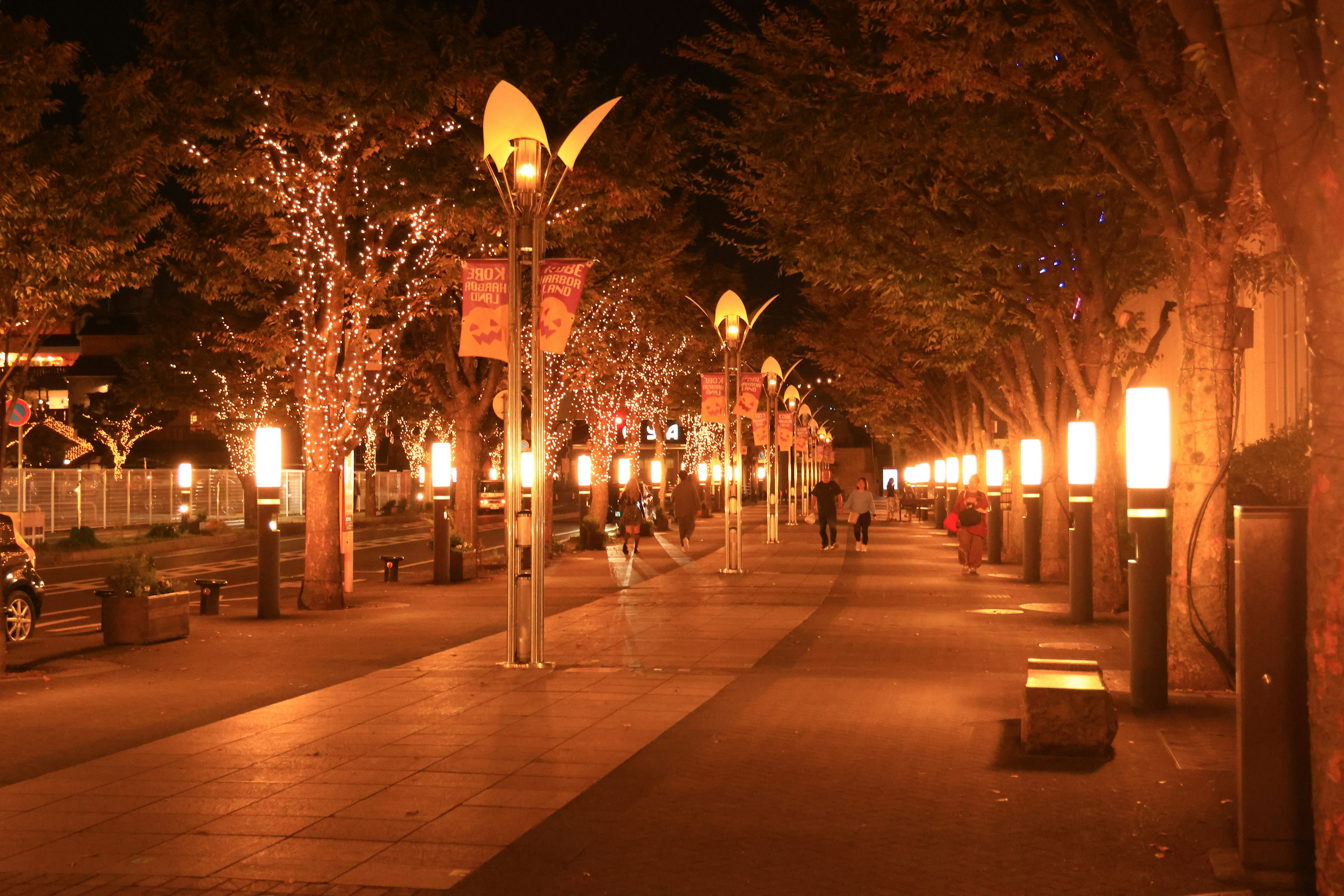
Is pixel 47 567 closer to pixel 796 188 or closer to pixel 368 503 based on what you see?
pixel 796 188

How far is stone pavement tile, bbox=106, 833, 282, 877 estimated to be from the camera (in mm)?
6230

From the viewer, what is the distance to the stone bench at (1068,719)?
8.72m

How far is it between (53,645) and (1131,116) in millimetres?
13312

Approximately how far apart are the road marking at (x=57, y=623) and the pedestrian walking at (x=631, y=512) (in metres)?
14.4

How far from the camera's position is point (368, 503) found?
6581 centimetres

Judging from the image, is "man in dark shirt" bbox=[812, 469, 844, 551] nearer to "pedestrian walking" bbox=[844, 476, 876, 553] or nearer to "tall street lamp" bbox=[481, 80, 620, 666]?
"pedestrian walking" bbox=[844, 476, 876, 553]

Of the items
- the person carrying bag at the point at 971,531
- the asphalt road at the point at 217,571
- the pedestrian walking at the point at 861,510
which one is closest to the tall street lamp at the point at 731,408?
the person carrying bag at the point at 971,531

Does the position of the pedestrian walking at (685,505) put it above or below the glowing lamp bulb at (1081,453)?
below

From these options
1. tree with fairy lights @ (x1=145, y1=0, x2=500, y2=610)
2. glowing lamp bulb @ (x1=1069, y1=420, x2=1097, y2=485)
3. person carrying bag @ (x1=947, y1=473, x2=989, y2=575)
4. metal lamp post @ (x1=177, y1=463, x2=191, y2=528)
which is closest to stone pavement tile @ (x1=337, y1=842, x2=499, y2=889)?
glowing lamp bulb @ (x1=1069, y1=420, x2=1097, y2=485)

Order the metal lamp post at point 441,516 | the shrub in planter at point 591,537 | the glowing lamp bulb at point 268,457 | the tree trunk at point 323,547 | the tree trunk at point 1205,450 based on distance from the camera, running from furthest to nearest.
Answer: the shrub in planter at point 591,537
the metal lamp post at point 441,516
the tree trunk at point 323,547
the glowing lamp bulb at point 268,457
the tree trunk at point 1205,450

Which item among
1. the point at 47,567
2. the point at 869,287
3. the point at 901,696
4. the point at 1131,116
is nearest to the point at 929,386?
the point at 869,287

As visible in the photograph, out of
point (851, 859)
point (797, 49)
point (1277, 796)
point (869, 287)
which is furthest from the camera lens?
point (869, 287)

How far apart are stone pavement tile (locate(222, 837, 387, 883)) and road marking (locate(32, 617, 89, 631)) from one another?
12561 mm

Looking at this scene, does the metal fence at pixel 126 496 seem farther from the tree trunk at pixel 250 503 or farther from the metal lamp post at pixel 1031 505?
the metal lamp post at pixel 1031 505
